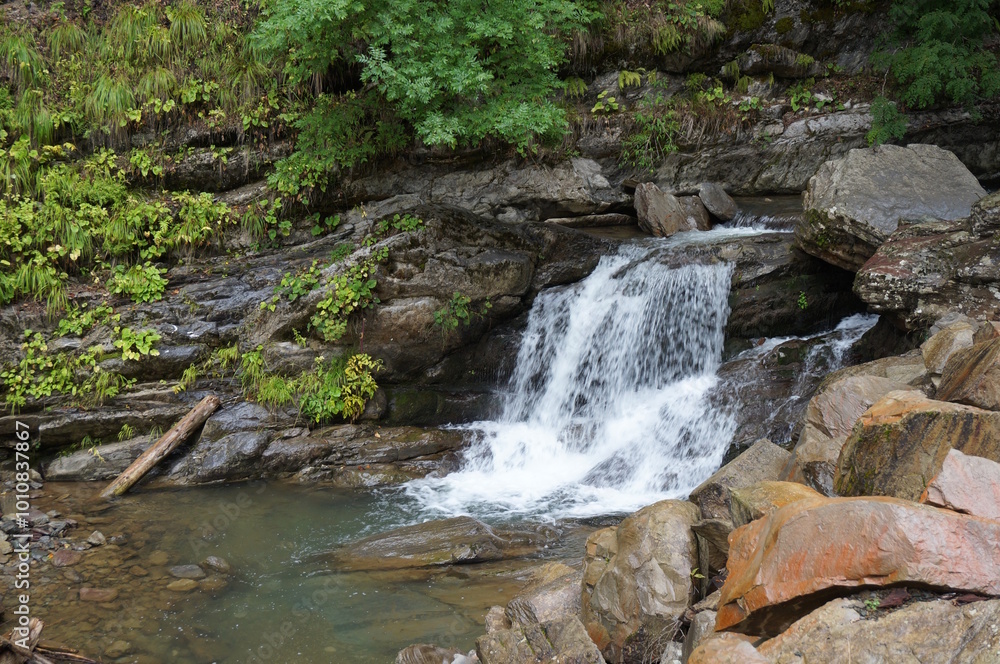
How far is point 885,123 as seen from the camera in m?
10.5

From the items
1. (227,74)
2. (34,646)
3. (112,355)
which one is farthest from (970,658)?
(227,74)

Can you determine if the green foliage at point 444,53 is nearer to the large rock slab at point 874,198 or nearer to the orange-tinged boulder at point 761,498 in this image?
the large rock slab at point 874,198

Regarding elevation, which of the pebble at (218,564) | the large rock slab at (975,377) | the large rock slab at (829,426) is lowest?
the pebble at (218,564)

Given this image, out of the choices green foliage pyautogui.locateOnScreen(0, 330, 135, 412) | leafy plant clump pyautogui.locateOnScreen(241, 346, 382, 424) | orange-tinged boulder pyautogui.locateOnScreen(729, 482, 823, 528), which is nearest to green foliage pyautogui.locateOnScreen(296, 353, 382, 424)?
leafy plant clump pyautogui.locateOnScreen(241, 346, 382, 424)

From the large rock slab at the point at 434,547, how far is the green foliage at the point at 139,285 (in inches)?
184

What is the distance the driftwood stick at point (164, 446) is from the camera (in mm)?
7473

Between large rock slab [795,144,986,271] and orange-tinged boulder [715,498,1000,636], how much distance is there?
5.37 m

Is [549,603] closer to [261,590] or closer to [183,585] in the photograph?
[261,590]

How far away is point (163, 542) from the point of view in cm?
642

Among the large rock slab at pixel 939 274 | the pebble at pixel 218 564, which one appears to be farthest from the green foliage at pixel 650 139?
the pebble at pixel 218 564

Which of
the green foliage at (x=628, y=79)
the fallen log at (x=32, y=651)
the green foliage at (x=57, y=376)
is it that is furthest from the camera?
the green foliage at (x=628, y=79)

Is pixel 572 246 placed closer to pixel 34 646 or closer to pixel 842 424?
pixel 842 424

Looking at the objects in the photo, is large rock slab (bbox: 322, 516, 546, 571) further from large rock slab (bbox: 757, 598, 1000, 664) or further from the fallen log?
large rock slab (bbox: 757, 598, 1000, 664)

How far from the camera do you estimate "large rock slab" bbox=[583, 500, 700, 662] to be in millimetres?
3807
